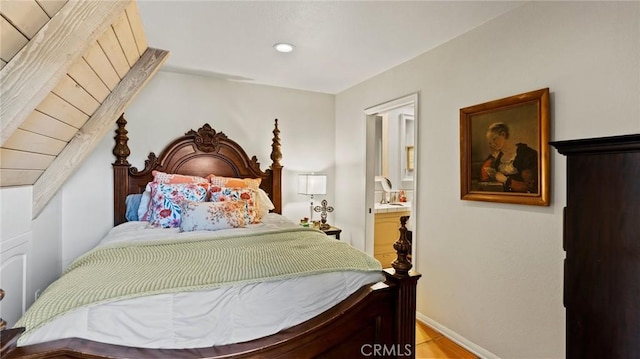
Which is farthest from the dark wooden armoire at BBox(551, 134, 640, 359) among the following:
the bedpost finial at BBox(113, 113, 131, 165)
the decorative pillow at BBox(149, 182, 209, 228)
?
the bedpost finial at BBox(113, 113, 131, 165)

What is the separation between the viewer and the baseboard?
210 cm

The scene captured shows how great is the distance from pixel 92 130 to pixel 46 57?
1.18 m

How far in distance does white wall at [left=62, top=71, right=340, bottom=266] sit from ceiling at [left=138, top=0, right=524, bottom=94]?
0.31 m

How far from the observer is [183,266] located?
1409mm

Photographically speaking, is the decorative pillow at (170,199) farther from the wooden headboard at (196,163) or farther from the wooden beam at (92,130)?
the wooden beam at (92,130)

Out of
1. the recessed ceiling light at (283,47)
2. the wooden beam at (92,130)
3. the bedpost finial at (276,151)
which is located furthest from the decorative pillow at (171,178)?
the recessed ceiling light at (283,47)

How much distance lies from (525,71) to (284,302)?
195 cm

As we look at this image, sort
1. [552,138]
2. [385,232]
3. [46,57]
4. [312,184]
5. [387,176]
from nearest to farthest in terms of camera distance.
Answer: [46,57] → [552,138] → [312,184] → [385,232] → [387,176]

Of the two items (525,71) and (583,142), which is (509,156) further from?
(583,142)

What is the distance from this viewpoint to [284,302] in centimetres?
134

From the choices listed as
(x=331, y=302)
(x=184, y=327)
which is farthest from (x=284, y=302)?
(x=184, y=327)

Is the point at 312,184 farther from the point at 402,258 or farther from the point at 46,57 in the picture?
the point at 46,57

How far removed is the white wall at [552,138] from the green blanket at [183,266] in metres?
0.99

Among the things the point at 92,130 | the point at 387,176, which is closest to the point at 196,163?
the point at 92,130
